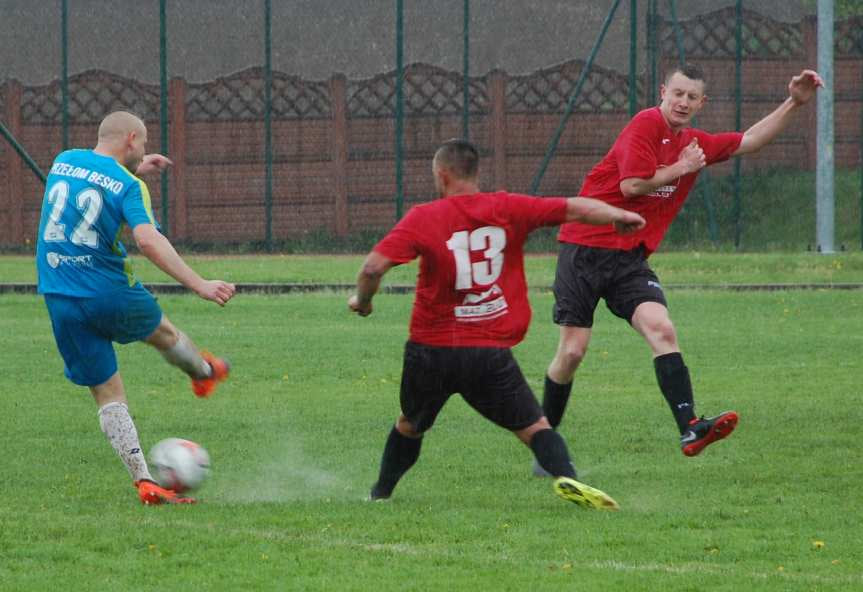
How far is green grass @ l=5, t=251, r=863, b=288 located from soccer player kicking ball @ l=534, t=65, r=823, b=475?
11.1 meters

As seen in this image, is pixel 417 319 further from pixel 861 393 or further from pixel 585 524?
pixel 861 393

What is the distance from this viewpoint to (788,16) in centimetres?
3088

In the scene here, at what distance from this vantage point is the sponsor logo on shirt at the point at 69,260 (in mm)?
7383

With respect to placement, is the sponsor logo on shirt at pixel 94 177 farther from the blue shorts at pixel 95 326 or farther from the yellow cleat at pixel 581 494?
the yellow cleat at pixel 581 494

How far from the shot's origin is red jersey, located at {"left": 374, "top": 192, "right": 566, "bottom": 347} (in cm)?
681

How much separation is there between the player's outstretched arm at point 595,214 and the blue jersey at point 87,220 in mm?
1856

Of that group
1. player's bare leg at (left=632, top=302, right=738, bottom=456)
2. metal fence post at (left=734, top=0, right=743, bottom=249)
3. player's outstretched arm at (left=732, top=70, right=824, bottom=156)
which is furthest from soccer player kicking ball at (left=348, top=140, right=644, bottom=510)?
metal fence post at (left=734, top=0, right=743, bottom=249)

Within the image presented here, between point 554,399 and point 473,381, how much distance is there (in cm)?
177

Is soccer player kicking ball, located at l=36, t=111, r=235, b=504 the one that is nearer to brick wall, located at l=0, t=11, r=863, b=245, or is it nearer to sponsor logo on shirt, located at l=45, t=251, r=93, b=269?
sponsor logo on shirt, located at l=45, t=251, r=93, b=269

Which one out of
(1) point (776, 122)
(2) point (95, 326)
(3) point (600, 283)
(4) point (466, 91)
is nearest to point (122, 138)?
(2) point (95, 326)

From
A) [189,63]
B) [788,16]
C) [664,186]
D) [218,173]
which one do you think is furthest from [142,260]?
[664,186]

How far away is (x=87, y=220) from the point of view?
733cm

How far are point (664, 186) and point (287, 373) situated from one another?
181 inches

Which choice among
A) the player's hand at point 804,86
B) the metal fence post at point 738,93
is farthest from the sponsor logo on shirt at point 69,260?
the metal fence post at point 738,93
